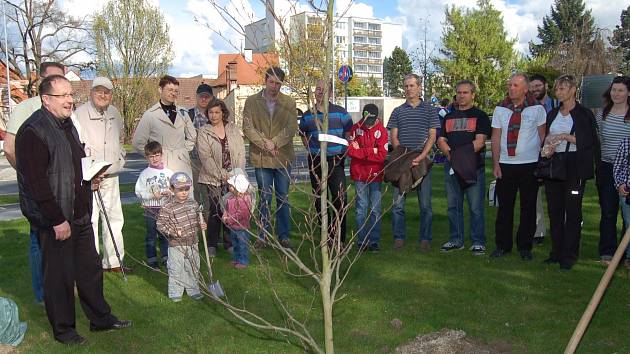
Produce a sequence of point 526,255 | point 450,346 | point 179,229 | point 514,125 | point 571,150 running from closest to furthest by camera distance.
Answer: point 450,346
point 179,229
point 571,150
point 514,125
point 526,255

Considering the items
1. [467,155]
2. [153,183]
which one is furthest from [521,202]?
[153,183]

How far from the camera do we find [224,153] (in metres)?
6.77

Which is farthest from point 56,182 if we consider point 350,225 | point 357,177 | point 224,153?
point 350,225

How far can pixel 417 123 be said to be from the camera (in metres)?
7.27

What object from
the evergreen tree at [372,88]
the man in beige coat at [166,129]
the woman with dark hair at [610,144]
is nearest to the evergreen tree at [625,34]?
the evergreen tree at [372,88]

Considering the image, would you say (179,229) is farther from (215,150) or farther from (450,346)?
(450,346)

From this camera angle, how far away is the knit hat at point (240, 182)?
587 cm

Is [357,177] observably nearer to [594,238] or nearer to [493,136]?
[493,136]

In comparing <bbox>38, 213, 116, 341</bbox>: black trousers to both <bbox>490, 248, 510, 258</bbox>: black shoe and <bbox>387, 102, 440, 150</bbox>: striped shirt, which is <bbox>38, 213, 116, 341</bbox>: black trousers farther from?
<bbox>490, 248, 510, 258</bbox>: black shoe

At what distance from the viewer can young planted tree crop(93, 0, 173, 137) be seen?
3647 cm

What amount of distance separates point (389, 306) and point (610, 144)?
315 centimetres

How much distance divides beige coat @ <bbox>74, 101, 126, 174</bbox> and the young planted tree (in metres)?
32.0

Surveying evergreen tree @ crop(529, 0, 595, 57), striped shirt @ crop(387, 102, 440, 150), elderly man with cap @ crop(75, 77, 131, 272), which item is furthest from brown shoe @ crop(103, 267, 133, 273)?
→ evergreen tree @ crop(529, 0, 595, 57)

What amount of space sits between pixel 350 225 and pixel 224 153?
116 inches
